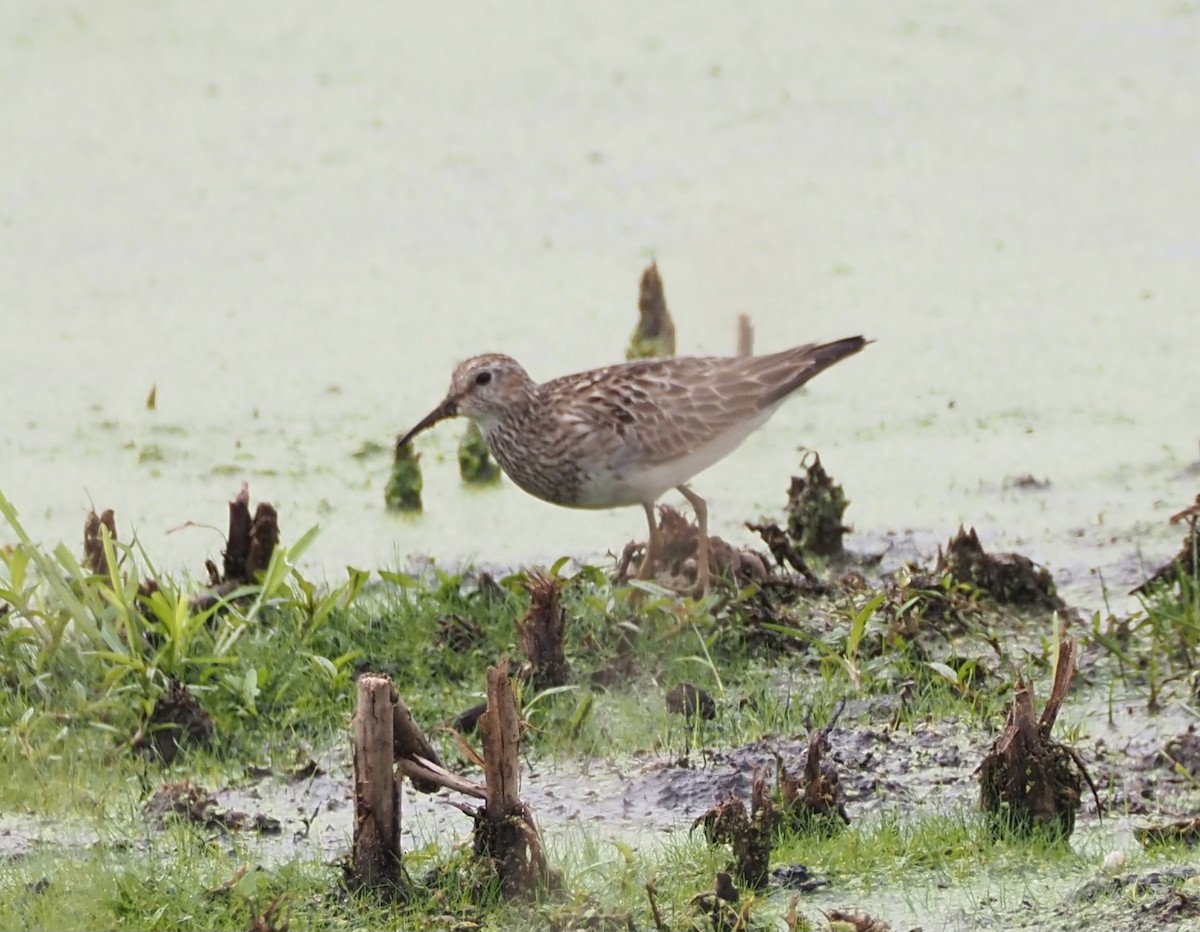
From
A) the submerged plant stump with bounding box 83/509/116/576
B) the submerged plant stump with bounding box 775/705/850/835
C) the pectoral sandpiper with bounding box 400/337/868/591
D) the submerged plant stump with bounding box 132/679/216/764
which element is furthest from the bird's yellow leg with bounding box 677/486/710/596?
the submerged plant stump with bounding box 83/509/116/576

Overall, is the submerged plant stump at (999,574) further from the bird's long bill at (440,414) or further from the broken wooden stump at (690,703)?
the bird's long bill at (440,414)

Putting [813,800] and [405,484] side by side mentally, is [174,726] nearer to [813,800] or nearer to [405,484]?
[813,800]

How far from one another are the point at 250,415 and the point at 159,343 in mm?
892

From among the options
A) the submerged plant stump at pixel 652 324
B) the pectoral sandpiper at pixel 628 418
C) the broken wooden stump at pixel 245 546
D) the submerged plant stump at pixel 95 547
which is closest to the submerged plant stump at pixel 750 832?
the pectoral sandpiper at pixel 628 418

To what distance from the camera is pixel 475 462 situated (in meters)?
7.63

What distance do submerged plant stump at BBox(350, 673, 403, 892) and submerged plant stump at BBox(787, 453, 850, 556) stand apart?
2.70m

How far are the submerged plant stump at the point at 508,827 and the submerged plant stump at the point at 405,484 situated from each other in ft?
9.63

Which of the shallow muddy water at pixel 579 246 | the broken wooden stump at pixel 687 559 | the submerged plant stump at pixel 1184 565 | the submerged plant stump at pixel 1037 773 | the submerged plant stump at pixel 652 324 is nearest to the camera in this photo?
the submerged plant stump at pixel 1037 773

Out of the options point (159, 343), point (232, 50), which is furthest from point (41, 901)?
point (232, 50)

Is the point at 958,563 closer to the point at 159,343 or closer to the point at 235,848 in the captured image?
the point at 235,848

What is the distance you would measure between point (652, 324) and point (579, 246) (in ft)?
4.18

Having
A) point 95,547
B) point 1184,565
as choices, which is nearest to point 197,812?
point 95,547

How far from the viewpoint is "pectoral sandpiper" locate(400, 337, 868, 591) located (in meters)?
6.42

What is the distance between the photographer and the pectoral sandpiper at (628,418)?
6.42 metres
